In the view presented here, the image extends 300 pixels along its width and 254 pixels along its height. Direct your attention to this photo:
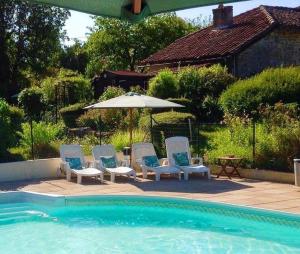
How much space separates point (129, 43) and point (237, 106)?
2807 cm

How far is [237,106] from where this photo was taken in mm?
19375

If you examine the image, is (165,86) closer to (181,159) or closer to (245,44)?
(245,44)

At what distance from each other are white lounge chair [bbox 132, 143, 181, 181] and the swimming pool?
2.31m

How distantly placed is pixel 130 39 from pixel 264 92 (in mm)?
28376

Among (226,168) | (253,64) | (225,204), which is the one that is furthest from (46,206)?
(253,64)

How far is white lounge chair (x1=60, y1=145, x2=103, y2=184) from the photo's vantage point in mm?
13930

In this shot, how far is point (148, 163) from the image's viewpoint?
14.5 m

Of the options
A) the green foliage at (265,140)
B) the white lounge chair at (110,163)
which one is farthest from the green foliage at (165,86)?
the white lounge chair at (110,163)

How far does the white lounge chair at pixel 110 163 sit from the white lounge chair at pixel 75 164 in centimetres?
26

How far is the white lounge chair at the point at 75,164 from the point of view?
13930 mm

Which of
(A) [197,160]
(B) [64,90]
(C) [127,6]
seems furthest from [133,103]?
(B) [64,90]

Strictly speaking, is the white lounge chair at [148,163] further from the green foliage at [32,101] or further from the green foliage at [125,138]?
the green foliage at [32,101]

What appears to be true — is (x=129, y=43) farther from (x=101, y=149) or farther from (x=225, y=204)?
(x=225, y=204)

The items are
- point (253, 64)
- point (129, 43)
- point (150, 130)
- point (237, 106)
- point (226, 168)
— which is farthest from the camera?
point (129, 43)
